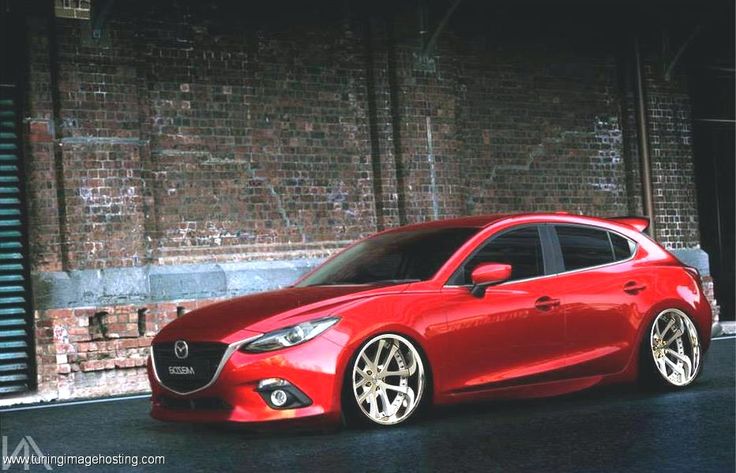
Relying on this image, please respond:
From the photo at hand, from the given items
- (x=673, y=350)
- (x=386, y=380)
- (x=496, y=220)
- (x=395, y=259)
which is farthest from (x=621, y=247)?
(x=386, y=380)

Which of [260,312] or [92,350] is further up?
[260,312]

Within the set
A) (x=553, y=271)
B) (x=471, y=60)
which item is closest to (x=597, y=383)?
(x=553, y=271)

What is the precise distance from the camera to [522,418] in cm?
729

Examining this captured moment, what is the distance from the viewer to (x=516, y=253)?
8.04 meters

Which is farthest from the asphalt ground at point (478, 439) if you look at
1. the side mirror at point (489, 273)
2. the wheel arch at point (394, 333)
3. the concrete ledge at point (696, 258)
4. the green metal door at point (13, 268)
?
the concrete ledge at point (696, 258)

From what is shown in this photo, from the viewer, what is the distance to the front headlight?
6.77 meters

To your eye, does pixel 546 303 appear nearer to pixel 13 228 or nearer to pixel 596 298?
pixel 596 298

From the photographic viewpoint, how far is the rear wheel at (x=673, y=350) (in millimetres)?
8422

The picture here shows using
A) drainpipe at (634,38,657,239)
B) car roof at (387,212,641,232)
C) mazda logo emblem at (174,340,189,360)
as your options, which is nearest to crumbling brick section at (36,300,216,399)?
car roof at (387,212,641,232)

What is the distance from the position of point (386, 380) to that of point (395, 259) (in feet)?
3.82

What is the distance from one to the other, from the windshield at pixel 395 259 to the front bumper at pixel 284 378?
1006 millimetres

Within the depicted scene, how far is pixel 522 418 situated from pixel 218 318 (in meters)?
2.06

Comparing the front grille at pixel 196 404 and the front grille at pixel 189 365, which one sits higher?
the front grille at pixel 189 365

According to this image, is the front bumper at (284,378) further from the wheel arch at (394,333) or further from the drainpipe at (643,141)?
the drainpipe at (643,141)
